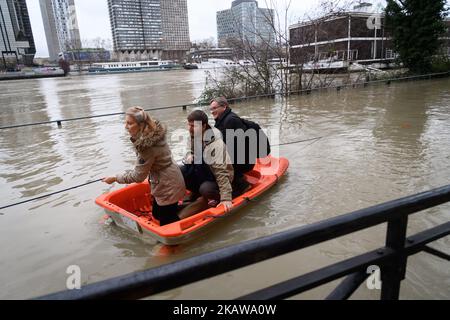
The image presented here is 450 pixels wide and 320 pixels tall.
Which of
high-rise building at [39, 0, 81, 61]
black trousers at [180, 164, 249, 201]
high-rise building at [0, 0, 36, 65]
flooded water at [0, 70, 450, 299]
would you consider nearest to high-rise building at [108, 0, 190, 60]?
high-rise building at [39, 0, 81, 61]

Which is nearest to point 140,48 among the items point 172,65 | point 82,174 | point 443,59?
point 172,65

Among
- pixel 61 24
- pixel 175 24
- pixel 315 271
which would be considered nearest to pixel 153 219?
pixel 315 271

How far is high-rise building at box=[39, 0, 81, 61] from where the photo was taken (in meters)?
108

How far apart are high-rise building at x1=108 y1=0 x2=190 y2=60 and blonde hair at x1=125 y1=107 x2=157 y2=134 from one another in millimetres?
113006

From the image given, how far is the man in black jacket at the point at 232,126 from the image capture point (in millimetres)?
4316

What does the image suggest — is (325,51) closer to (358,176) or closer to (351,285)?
(358,176)

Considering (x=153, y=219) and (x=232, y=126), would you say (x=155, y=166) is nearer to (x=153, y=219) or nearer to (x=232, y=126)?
(x=153, y=219)

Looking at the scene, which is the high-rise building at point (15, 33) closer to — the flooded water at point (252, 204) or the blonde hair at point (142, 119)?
the flooded water at point (252, 204)

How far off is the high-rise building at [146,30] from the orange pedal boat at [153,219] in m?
112

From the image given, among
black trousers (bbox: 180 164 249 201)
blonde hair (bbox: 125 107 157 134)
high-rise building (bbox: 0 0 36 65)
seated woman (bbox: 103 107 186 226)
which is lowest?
black trousers (bbox: 180 164 249 201)

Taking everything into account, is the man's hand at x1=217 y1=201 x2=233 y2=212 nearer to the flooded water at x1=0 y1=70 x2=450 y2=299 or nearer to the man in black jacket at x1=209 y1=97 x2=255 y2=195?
the flooded water at x1=0 y1=70 x2=450 y2=299

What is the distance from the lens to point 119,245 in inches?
151

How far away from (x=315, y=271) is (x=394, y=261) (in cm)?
43

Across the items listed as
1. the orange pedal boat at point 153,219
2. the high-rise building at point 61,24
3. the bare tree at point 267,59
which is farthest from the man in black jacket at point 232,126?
the high-rise building at point 61,24
